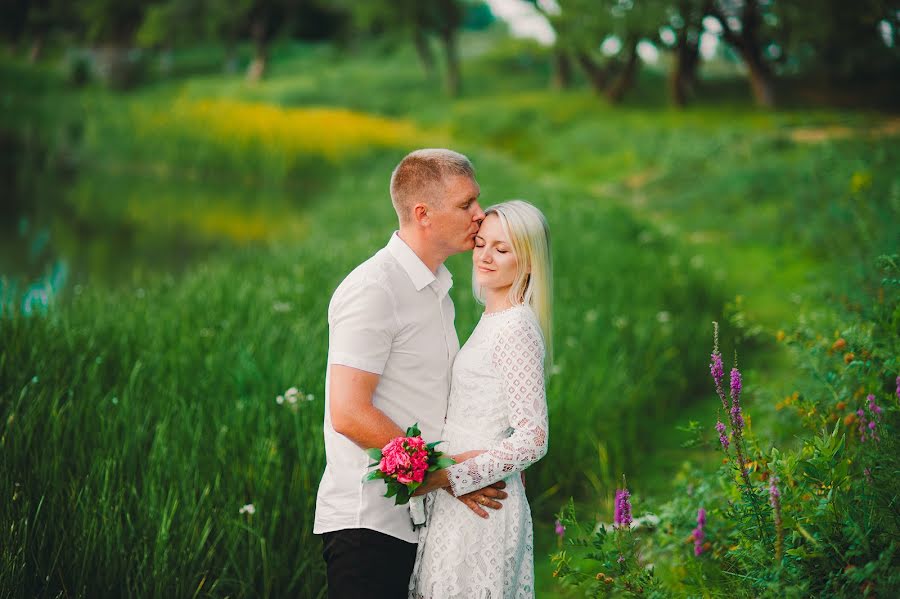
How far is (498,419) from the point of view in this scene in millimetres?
2396

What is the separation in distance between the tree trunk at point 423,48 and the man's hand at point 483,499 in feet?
115

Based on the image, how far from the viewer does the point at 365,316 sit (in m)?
2.26

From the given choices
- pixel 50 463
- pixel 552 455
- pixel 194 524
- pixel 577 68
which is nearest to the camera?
pixel 194 524

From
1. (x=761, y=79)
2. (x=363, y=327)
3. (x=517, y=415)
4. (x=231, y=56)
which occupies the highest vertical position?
(x=231, y=56)

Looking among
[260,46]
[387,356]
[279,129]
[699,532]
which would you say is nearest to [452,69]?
[260,46]

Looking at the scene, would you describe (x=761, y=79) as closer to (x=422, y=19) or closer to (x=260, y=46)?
(x=422, y=19)

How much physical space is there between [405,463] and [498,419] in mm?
392

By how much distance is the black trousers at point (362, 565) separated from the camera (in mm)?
2316

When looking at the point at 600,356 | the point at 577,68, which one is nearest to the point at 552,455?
the point at 600,356

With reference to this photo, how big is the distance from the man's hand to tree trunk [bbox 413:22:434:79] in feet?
115

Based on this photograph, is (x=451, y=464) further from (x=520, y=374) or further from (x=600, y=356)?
(x=600, y=356)

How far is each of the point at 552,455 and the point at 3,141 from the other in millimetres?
22478

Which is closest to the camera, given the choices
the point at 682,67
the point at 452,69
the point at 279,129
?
the point at 279,129

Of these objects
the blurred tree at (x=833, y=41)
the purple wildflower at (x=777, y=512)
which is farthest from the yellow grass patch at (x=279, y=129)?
the purple wildflower at (x=777, y=512)
